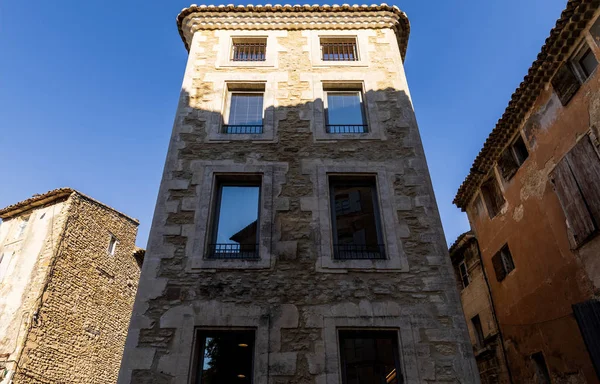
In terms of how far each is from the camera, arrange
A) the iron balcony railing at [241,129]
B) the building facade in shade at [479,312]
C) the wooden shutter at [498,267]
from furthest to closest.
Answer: the building facade in shade at [479,312] → the wooden shutter at [498,267] → the iron balcony railing at [241,129]

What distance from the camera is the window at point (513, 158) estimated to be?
12211 mm

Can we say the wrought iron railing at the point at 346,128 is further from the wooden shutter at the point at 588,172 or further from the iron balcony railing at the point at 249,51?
the wooden shutter at the point at 588,172

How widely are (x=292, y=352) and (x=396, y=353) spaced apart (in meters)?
1.53

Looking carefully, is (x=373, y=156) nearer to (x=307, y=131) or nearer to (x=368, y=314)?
(x=307, y=131)

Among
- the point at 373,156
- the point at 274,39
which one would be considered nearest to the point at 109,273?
the point at 274,39

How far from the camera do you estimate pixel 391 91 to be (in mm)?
9148

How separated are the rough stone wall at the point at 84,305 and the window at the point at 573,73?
56.4ft

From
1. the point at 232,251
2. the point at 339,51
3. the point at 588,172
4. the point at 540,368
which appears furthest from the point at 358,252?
the point at 540,368

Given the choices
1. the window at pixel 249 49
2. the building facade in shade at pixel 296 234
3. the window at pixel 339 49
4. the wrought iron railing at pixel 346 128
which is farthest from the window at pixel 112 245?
the wrought iron railing at pixel 346 128

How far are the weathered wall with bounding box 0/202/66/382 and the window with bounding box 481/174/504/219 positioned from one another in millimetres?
16106

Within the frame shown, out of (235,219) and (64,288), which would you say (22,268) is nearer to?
(64,288)

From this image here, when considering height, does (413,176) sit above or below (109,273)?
below

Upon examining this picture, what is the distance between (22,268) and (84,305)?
8.85 ft

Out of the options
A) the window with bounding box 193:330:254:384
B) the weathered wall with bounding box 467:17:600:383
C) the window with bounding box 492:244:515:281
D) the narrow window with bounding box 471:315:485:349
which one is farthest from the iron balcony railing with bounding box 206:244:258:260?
the narrow window with bounding box 471:315:485:349
